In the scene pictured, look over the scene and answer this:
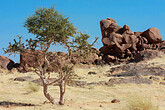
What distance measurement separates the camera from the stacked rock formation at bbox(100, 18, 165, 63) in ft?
173

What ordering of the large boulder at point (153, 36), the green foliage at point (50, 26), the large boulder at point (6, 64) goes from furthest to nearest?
the large boulder at point (153, 36) → the large boulder at point (6, 64) → the green foliage at point (50, 26)

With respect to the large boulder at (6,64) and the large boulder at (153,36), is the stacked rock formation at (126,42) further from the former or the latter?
the large boulder at (6,64)

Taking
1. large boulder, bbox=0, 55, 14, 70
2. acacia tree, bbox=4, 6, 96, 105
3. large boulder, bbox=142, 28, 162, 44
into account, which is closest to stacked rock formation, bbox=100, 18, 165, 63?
large boulder, bbox=142, 28, 162, 44

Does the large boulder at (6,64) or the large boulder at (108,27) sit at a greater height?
the large boulder at (108,27)

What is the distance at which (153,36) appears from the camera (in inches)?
2176

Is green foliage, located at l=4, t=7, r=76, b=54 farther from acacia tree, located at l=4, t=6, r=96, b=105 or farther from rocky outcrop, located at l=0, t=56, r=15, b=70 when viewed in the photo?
rocky outcrop, located at l=0, t=56, r=15, b=70

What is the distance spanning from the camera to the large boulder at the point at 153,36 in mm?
55259

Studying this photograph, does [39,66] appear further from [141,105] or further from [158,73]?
[158,73]

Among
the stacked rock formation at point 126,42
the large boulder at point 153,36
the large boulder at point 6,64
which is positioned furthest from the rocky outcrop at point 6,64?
the large boulder at point 153,36

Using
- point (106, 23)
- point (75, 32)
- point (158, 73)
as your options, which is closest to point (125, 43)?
point (106, 23)

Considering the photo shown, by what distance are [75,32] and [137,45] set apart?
152 feet

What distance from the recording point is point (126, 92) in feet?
53.1

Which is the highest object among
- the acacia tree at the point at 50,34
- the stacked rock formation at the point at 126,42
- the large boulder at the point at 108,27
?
the large boulder at the point at 108,27

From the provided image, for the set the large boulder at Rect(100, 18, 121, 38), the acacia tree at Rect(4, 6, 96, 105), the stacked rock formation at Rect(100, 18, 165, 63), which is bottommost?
the acacia tree at Rect(4, 6, 96, 105)
